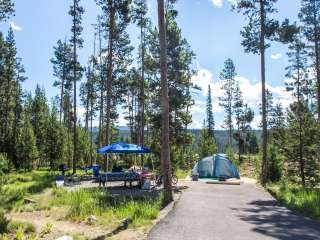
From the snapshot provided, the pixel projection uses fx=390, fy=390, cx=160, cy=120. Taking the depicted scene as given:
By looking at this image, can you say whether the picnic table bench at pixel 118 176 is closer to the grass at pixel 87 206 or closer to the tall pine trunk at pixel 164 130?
the grass at pixel 87 206

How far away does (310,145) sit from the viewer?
2777 cm

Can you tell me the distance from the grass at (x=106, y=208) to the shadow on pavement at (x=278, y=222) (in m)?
2.97

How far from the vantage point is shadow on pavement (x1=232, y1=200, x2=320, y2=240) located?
985 cm

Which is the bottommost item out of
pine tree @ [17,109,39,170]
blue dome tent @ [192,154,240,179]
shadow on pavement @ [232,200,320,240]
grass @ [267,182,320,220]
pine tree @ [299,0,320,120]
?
shadow on pavement @ [232,200,320,240]

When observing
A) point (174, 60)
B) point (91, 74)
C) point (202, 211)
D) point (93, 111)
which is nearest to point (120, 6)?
point (174, 60)

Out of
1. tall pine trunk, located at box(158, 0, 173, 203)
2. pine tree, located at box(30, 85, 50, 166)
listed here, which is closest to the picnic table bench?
tall pine trunk, located at box(158, 0, 173, 203)

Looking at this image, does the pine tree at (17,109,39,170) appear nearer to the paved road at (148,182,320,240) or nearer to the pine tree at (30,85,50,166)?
the pine tree at (30,85,50,166)

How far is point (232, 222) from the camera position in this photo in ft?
37.0

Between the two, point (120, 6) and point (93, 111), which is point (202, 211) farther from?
point (93, 111)

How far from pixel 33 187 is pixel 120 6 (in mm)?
14898

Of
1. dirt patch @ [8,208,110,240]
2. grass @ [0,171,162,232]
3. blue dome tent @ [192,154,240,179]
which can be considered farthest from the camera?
blue dome tent @ [192,154,240,179]

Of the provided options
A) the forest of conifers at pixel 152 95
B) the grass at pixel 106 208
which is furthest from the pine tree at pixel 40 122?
the grass at pixel 106 208

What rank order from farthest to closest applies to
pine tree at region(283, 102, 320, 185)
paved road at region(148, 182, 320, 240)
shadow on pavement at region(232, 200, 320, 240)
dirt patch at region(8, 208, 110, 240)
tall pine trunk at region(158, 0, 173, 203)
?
→ pine tree at region(283, 102, 320, 185), tall pine trunk at region(158, 0, 173, 203), dirt patch at region(8, 208, 110, 240), shadow on pavement at region(232, 200, 320, 240), paved road at region(148, 182, 320, 240)

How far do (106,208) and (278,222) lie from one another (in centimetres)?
567
